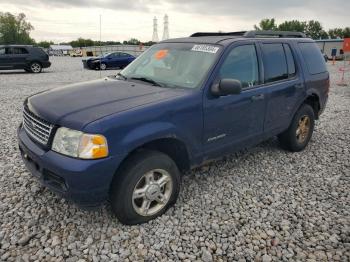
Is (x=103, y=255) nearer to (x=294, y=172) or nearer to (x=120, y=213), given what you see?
(x=120, y=213)

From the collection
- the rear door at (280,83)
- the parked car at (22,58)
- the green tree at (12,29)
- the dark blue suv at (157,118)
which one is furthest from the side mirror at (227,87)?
the green tree at (12,29)

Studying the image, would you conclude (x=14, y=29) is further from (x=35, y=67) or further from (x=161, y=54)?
(x=161, y=54)

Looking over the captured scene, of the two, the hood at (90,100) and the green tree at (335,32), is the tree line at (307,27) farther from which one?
the hood at (90,100)

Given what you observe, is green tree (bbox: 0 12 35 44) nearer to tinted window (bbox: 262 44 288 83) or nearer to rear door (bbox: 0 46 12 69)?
rear door (bbox: 0 46 12 69)

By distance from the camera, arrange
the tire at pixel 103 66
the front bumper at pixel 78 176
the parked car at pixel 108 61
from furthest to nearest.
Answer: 1. the tire at pixel 103 66
2. the parked car at pixel 108 61
3. the front bumper at pixel 78 176

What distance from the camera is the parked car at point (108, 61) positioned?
70.6 feet

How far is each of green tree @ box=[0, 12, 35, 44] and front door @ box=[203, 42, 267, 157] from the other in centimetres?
9417

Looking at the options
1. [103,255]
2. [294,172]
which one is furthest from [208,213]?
[294,172]

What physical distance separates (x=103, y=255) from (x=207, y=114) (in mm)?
1756

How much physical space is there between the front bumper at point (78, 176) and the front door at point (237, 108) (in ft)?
4.12

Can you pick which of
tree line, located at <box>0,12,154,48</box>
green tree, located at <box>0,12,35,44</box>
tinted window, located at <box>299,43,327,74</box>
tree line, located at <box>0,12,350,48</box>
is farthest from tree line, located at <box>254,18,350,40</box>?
tinted window, located at <box>299,43,327,74</box>

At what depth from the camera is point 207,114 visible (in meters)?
3.44

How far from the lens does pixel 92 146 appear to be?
104 inches

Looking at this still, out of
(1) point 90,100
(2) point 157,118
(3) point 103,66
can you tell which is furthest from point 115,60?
(2) point 157,118
